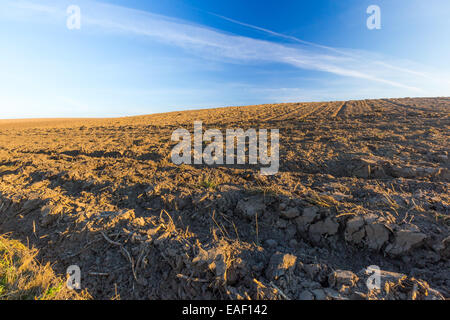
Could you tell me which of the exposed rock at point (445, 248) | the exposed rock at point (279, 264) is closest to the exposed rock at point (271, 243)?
the exposed rock at point (279, 264)

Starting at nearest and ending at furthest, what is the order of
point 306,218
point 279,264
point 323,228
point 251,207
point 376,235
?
point 279,264 → point 376,235 → point 323,228 → point 306,218 → point 251,207

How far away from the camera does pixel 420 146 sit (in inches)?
189

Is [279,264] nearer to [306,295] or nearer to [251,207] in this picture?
[306,295]

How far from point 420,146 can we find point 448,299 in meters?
4.66

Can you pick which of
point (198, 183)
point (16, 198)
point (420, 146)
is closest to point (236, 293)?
point (198, 183)

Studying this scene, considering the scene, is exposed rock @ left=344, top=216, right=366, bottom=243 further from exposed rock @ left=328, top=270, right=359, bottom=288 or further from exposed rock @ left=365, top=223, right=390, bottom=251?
exposed rock @ left=328, top=270, right=359, bottom=288

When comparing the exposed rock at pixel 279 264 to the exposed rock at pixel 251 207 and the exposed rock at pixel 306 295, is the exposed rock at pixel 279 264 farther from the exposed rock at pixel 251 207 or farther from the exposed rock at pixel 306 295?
the exposed rock at pixel 251 207

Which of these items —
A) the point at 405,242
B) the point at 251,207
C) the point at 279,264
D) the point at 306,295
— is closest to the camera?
the point at 306,295

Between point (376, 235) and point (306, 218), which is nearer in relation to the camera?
point (376, 235)

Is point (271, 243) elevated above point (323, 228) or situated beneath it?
situated beneath

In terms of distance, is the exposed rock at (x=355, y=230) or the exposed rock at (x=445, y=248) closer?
the exposed rock at (x=445, y=248)

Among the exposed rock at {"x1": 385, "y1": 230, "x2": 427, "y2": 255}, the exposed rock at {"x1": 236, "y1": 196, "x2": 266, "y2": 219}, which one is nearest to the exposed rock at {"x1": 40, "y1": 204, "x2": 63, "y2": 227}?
the exposed rock at {"x1": 236, "y1": 196, "x2": 266, "y2": 219}

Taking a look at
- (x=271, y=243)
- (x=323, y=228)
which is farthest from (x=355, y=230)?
(x=271, y=243)

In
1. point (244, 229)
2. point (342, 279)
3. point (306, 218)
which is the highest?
point (306, 218)
